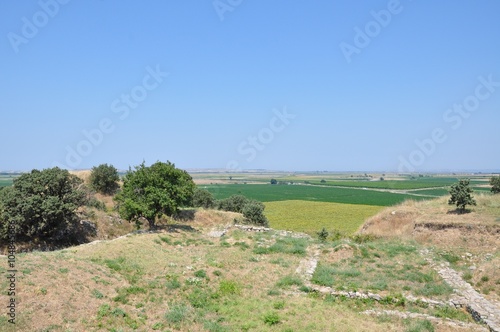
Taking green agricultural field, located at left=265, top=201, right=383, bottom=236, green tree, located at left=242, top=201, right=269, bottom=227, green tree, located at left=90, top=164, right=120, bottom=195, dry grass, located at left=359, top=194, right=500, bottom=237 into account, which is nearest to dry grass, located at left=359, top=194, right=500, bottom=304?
dry grass, located at left=359, top=194, right=500, bottom=237

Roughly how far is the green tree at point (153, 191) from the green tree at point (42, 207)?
4106 mm

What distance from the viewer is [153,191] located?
85.6 ft

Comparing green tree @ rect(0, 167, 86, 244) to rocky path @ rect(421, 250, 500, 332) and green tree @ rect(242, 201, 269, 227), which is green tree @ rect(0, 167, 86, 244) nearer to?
green tree @ rect(242, 201, 269, 227)

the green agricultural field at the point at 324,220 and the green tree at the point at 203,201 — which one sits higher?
the green tree at the point at 203,201

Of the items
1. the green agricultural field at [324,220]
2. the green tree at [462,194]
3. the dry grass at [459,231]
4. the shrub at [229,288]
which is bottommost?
the green agricultural field at [324,220]

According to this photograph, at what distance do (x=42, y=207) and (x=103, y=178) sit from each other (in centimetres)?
1833

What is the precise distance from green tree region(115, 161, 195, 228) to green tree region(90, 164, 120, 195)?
15.8m

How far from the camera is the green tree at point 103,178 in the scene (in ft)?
138

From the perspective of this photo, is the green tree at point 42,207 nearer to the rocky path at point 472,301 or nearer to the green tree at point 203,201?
the green tree at point 203,201

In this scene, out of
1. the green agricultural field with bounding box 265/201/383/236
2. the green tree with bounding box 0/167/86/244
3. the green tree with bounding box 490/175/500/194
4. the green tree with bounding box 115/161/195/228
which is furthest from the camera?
the green agricultural field with bounding box 265/201/383/236

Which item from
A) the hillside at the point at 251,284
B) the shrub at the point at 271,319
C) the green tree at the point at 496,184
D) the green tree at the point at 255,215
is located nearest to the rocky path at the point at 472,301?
the hillside at the point at 251,284

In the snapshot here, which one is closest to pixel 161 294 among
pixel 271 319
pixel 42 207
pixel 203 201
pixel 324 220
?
pixel 271 319

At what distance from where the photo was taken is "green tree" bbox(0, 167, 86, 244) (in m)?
23.9

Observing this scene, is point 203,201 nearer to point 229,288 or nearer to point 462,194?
point 462,194
